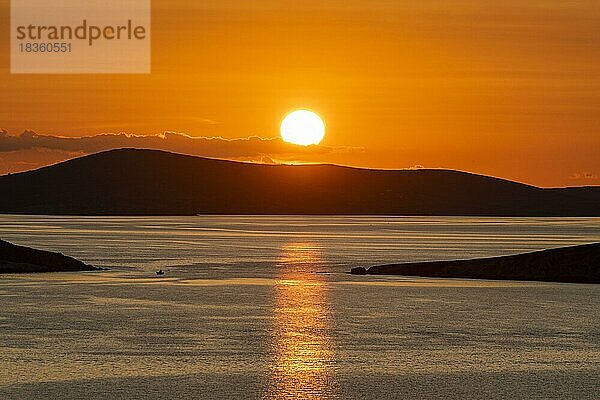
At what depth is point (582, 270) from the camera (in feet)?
182

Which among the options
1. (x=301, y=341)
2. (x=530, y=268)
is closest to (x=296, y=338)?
(x=301, y=341)

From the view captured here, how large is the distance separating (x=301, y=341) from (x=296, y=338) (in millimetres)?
702

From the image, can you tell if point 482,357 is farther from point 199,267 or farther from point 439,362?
point 199,267

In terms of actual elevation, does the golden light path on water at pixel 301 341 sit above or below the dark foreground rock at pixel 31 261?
below

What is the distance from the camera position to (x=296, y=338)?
31453mm

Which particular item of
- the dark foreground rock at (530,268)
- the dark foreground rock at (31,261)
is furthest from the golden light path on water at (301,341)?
the dark foreground rock at (31,261)

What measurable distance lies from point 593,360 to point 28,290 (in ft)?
89.3

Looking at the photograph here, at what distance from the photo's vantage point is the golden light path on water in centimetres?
2328

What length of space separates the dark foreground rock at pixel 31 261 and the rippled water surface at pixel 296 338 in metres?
3.91

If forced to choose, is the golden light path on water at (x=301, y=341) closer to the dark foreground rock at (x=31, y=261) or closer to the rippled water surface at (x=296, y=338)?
the rippled water surface at (x=296, y=338)

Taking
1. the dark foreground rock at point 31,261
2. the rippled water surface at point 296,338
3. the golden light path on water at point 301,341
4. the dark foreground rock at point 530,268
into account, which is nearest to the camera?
the golden light path on water at point 301,341

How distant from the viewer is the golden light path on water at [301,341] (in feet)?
76.4

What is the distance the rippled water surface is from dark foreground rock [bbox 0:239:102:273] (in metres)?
3.91

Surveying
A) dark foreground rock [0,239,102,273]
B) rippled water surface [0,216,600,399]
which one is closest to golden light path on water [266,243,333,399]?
rippled water surface [0,216,600,399]
